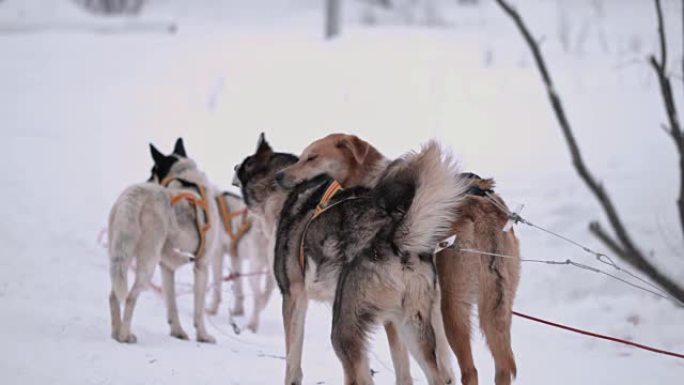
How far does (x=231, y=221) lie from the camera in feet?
30.7

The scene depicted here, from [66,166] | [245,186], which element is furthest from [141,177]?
[245,186]

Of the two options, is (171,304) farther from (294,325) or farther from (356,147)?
(356,147)

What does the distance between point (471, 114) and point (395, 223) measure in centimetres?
1265

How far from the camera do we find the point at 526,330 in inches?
318

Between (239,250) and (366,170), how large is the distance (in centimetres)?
440

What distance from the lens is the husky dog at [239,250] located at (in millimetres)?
8961

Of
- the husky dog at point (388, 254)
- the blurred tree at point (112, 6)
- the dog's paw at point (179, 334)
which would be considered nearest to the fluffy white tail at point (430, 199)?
the husky dog at point (388, 254)

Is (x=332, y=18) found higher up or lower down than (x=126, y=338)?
higher up

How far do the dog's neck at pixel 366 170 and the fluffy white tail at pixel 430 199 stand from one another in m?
0.89

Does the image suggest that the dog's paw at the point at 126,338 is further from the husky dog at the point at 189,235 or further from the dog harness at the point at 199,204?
the dog harness at the point at 199,204

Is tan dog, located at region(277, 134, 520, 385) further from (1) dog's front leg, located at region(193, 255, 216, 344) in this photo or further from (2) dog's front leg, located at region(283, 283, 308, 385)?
(1) dog's front leg, located at region(193, 255, 216, 344)

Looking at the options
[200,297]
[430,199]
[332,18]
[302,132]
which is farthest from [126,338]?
[332,18]

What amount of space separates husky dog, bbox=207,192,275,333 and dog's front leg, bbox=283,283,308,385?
3.46 m

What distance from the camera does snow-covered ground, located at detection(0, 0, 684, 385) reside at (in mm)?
6773
